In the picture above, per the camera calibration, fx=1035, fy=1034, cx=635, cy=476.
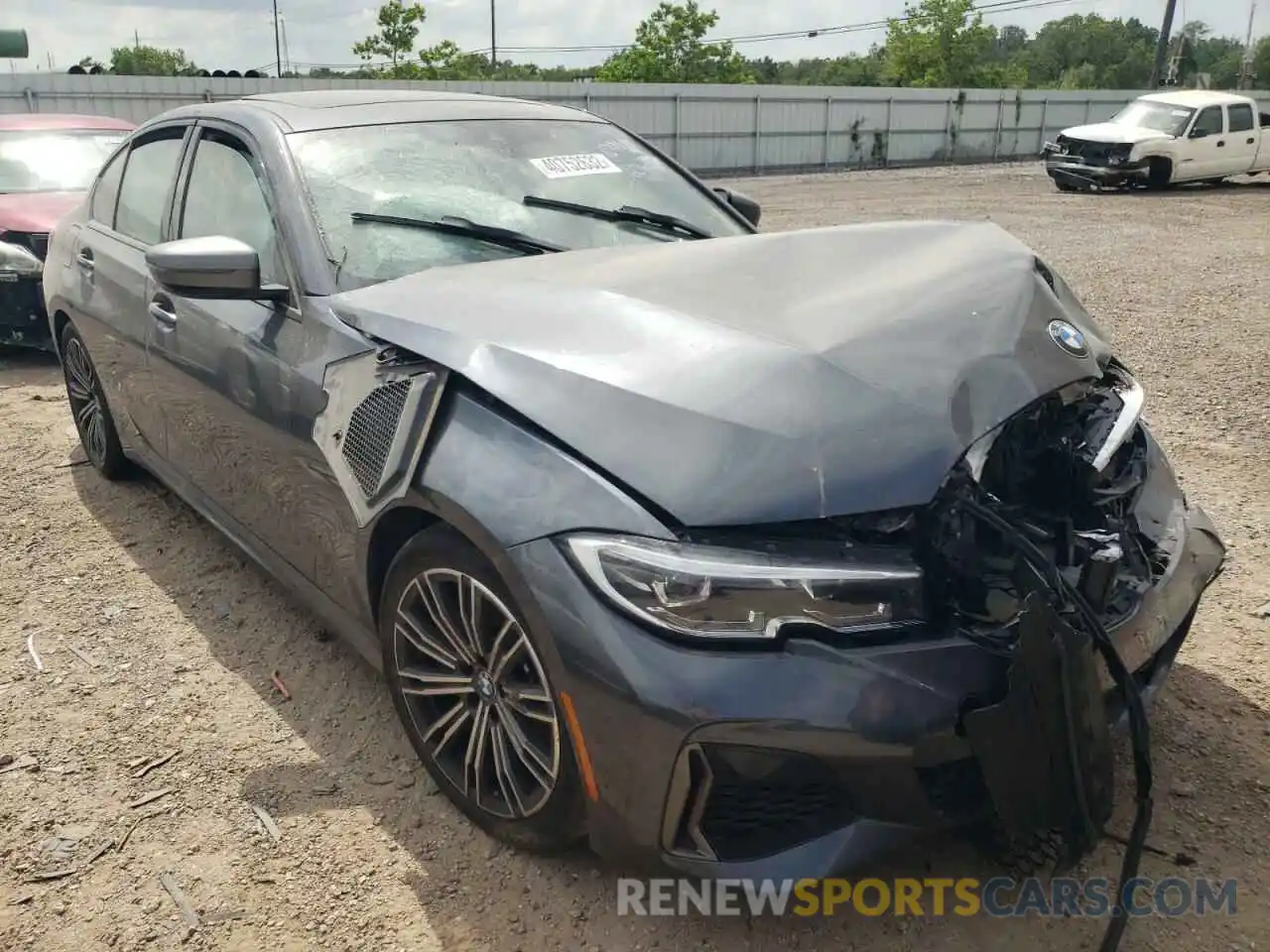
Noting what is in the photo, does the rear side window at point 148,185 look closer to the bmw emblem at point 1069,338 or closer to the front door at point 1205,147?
the bmw emblem at point 1069,338

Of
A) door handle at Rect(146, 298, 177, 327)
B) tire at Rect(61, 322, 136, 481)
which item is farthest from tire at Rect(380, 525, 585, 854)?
tire at Rect(61, 322, 136, 481)

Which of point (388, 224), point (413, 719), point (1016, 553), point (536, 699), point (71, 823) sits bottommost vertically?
point (71, 823)

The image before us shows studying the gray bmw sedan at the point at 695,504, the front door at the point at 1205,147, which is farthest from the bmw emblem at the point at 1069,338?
the front door at the point at 1205,147

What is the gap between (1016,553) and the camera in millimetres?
1912

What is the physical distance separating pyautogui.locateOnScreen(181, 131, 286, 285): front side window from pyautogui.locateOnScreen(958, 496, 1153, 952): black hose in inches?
79.1

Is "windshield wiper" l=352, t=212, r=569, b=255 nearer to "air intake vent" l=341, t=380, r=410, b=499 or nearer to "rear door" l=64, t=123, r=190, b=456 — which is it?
"air intake vent" l=341, t=380, r=410, b=499

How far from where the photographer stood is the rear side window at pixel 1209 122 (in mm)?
19375

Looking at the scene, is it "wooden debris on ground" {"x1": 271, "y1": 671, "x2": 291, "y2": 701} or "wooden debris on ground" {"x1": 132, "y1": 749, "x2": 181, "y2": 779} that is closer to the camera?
"wooden debris on ground" {"x1": 132, "y1": 749, "x2": 181, "y2": 779}

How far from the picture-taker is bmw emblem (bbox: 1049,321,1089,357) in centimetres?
240

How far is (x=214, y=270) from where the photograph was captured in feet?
8.86

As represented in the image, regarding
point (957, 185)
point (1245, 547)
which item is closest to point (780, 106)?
point (957, 185)

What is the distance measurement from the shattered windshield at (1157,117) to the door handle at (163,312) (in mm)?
20232

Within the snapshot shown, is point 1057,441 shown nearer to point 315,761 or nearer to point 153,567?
point 315,761

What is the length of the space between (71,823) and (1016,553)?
227cm
